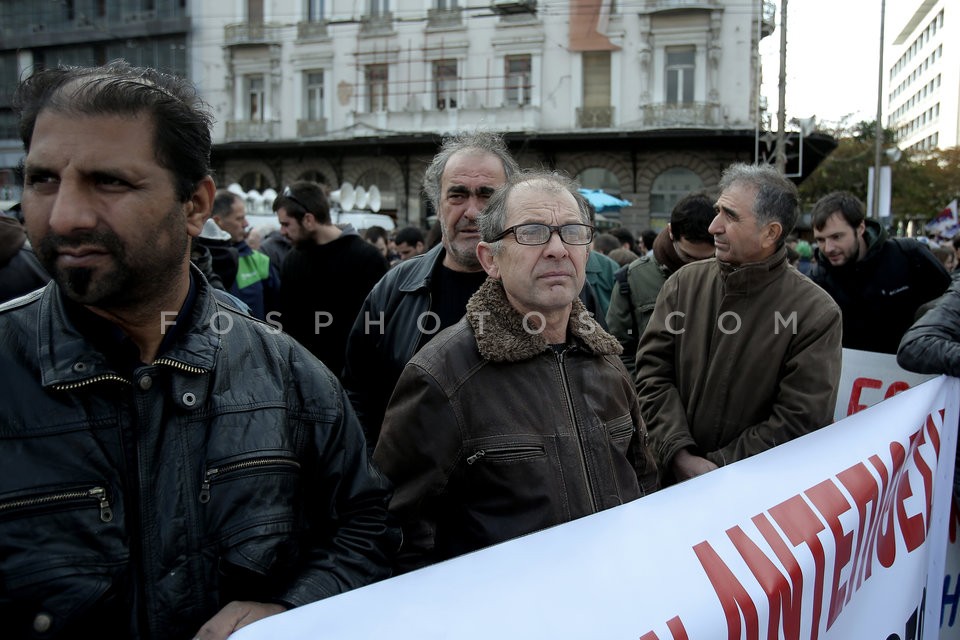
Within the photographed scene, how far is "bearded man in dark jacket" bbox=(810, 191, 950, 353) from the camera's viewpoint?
4930 millimetres

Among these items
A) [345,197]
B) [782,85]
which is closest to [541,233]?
[345,197]

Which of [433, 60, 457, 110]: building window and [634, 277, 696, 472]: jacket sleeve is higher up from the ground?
[433, 60, 457, 110]: building window

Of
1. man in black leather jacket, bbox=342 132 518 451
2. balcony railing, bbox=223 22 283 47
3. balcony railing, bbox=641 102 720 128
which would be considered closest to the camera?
man in black leather jacket, bbox=342 132 518 451

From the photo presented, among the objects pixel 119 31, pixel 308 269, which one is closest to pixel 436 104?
pixel 119 31

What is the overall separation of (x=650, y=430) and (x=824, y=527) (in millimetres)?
1114

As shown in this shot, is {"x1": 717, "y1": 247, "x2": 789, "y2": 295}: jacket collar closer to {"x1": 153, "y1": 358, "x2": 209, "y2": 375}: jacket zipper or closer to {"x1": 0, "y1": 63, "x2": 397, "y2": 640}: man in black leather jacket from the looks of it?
{"x1": 0, "y1": 63, "x2": 397, "y2": 640}: man in black leather jacket

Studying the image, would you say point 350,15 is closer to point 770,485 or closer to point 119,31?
point 119,31

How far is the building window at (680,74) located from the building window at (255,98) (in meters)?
15.3

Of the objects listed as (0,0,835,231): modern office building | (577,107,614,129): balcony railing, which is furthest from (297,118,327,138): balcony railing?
(577,107,614,129): balcony railing

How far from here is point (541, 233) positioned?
210 centimetres

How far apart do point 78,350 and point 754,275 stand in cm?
256

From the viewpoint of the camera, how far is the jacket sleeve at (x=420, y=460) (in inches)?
75.2

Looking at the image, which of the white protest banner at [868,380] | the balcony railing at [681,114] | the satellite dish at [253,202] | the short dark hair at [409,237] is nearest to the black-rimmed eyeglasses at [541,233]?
the white protest banner at [868,380]

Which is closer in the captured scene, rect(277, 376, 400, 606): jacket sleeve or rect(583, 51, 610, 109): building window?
rect(277, 376, 400, 606): jacket sleeve
